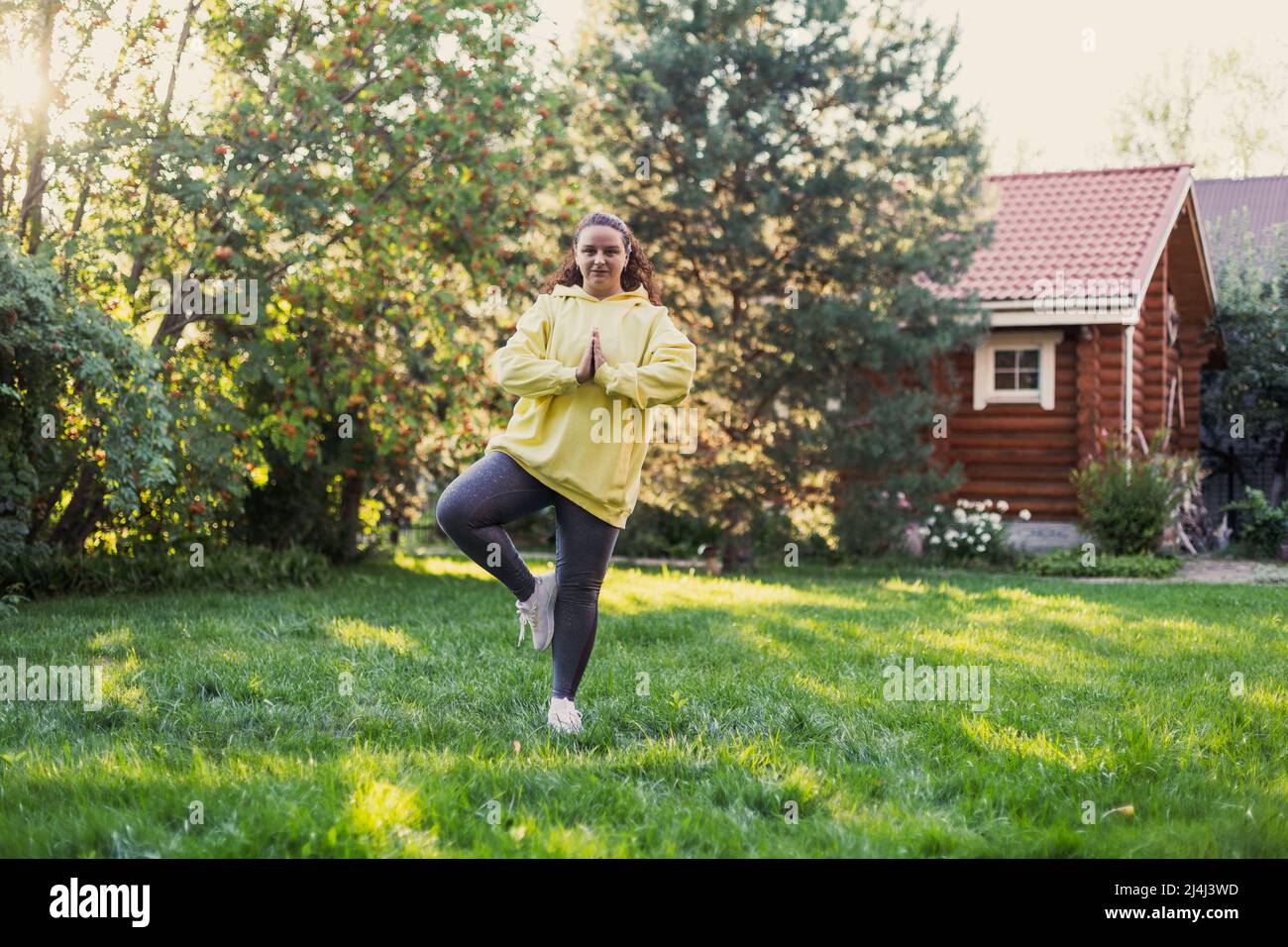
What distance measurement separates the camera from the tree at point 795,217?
12.7 m

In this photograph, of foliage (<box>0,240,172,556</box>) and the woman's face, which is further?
foliage (<box>0,240,172,556</box>)

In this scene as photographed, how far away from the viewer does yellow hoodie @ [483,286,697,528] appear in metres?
4.27

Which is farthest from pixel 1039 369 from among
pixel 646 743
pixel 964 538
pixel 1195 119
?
pixel 1195 119

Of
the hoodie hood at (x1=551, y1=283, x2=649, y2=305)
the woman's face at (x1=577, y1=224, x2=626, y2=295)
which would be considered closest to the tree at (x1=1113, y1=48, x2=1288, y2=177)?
the hoodie hood at (x1=551, y1=283, x2=649, y2=305)

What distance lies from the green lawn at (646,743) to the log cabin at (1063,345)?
8424 mm

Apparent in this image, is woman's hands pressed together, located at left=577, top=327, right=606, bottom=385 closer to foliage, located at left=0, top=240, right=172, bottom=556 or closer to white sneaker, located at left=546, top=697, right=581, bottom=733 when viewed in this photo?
Answer: white sneaker, located at left=546, top=697, right=581, bottom=733

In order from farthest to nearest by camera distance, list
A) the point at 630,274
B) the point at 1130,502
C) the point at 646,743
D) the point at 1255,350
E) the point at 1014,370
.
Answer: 1. the point at 1255,350
2. the point at 1014,370
3. the point at 1130,502
4. the point at 630,274
5. the point at 646,743

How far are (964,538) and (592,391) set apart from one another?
1111 cm

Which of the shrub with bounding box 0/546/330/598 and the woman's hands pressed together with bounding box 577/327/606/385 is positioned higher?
the woman's hands pressed together with bounding box 577/327/606/385

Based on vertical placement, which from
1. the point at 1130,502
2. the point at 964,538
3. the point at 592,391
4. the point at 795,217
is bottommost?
the point at 964,538

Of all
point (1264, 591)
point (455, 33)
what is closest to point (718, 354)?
point (455, 33)

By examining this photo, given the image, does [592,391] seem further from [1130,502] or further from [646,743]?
[1130,502]

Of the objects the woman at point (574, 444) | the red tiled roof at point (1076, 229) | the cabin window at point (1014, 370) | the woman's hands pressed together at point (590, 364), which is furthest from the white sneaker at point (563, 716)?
the cabin window at point (1014, 370)

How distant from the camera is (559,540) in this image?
14.5 ft
